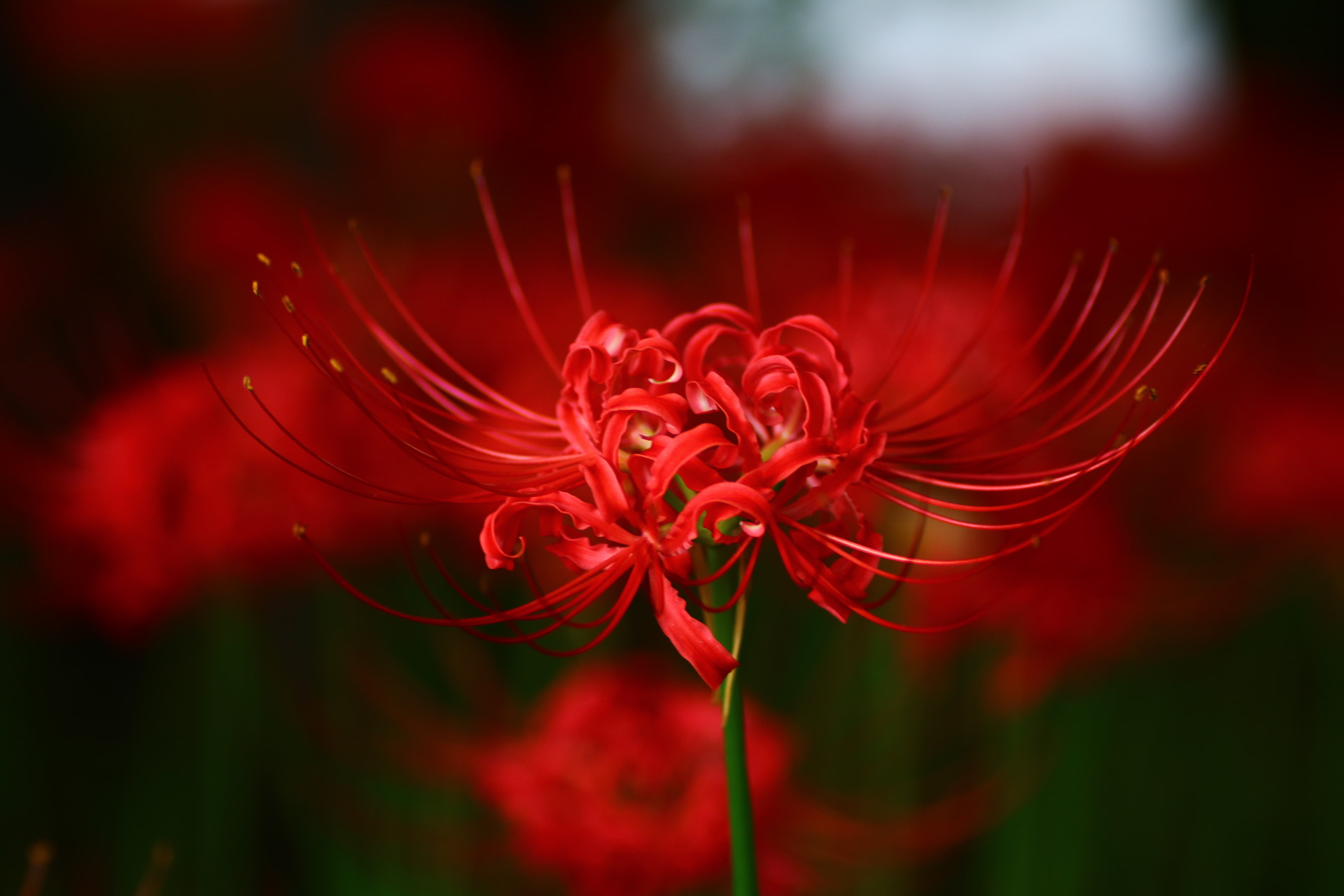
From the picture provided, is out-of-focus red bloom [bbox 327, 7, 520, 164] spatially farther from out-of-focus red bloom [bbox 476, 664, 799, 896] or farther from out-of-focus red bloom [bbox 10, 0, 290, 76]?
out-of-focus red bloom [bbox 476, 664, 799, 896]

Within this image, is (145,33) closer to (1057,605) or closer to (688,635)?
(1057,605)

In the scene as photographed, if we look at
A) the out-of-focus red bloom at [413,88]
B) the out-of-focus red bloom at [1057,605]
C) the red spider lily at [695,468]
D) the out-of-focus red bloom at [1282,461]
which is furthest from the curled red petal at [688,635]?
the out-of-focus red bloom at [413,88]

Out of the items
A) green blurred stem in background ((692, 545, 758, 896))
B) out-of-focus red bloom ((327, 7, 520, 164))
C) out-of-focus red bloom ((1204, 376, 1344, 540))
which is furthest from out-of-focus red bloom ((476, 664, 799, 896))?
out-of-focus red bloom ((327, 7, 520, 164))

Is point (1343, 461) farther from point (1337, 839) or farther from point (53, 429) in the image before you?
point (53, 429)

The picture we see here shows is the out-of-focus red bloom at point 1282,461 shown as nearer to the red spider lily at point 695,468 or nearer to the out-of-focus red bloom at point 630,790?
the out-of-focus red bloom at point 630,790

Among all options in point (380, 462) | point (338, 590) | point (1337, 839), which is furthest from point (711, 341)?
point (1337, 839)

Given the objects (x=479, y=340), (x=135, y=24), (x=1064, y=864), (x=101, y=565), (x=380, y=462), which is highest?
(x=135, y=24)
